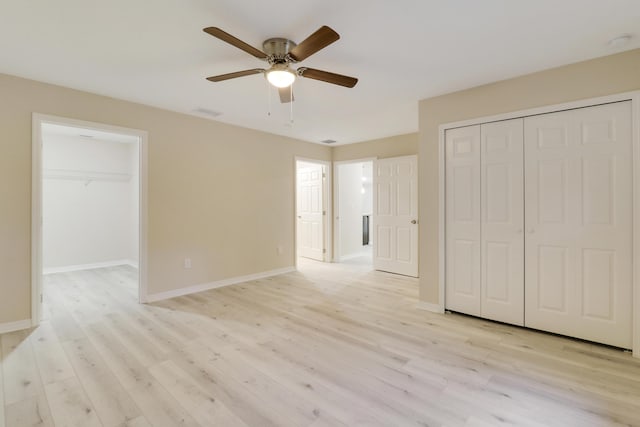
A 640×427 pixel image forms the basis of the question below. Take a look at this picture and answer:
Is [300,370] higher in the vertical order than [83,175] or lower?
lower

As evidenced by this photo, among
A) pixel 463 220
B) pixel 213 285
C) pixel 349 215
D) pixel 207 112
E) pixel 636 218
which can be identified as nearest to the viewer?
pixel 636 218

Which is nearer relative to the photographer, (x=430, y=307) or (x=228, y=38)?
(x=228, y=38)

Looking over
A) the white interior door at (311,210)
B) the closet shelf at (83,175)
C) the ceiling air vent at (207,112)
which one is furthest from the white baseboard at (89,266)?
the ceiling air vent at (207,112)

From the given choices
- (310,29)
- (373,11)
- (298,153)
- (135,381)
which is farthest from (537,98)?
(135,381)

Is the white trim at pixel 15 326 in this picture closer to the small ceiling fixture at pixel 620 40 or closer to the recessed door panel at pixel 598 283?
the recessed door panel at pixel 598 283

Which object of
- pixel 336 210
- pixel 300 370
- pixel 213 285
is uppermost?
pixel 336 210

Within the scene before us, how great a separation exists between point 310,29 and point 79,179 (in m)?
5.82

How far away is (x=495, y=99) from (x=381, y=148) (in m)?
2.62

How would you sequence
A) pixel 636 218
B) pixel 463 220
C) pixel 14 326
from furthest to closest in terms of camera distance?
pixel 463 220 → pixel 14 326 → pixel 636 218

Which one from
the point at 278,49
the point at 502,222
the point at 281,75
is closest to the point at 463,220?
the point at 502,222

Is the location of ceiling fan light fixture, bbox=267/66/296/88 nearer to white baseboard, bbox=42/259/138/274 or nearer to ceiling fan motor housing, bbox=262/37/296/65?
ceiling fan motor housing, bbox=262/37/296/65

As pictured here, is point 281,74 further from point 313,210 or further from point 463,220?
point 313,210

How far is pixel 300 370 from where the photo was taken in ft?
7.41

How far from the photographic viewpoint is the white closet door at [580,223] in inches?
98.1
